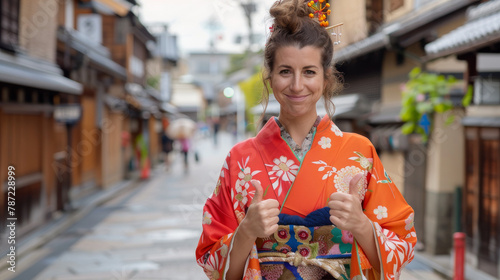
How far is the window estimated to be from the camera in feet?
29.8

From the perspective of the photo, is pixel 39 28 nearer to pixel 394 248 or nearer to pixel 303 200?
pixel 303 200

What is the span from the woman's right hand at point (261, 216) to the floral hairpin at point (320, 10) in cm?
84

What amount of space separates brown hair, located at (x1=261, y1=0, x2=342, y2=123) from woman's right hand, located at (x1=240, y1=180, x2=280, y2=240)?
67 cm

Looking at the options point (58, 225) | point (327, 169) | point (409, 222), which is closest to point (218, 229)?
point (327, 169)

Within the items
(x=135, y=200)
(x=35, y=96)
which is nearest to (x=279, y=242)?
(x=35, y=96)

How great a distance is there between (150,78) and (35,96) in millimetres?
22209

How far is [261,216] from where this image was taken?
1962 mm

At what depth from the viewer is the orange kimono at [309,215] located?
86.5 inches

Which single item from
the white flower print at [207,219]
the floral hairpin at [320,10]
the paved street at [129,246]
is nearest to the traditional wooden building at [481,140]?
the paved street at [129,246]

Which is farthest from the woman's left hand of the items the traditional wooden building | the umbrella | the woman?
the umbrella

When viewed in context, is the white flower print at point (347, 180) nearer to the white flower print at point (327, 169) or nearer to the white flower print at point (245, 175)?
the white flower print at point (327, 169)

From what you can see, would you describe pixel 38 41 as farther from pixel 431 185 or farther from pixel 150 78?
pixel 150 78

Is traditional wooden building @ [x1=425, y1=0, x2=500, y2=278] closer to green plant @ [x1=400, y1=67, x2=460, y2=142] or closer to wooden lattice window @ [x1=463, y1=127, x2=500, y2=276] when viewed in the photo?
wooden lattice window @ [x1=463, y1=127, x2=500, y2=276]

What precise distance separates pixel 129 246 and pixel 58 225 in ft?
7.89
